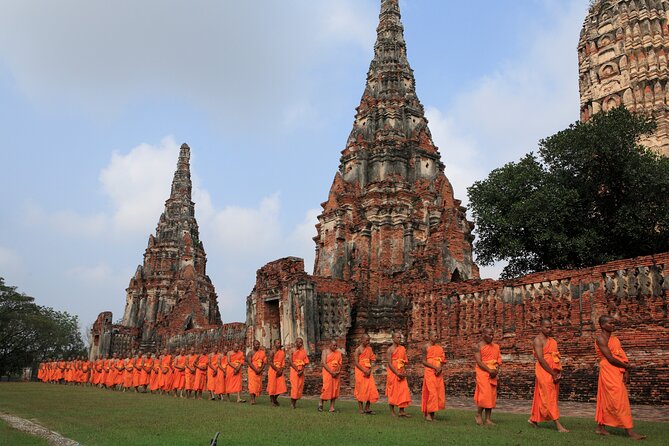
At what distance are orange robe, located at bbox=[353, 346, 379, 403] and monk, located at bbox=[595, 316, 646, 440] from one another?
15.5 feet

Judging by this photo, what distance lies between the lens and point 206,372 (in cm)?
1898

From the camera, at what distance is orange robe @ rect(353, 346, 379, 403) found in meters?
12.0

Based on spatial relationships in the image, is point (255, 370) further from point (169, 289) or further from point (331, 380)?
point (169, 289)

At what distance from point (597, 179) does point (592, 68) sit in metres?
16.0

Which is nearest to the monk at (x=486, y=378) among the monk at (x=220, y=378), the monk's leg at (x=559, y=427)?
the monk's leg at (x=559, y=427)

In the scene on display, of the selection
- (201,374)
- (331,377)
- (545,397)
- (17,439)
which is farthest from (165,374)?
(545,397)

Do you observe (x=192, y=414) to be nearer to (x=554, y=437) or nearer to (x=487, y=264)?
(x=554, y=437)

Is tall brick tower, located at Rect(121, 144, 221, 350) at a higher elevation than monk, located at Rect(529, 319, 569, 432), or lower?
higher

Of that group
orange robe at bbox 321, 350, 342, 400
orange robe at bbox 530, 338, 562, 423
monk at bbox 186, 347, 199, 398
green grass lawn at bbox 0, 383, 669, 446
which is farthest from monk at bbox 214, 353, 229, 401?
orange robe at bbox 530, 338, 562, 423

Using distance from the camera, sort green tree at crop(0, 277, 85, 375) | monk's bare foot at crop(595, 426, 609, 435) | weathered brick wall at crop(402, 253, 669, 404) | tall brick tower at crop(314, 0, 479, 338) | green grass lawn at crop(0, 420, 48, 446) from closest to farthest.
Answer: green grass lawn at crop(0, 420, 48, 446) < monk's bare foot at crop(595, 426, 609, 435) < weathered brick wall at crop(402, 253, 669, 404) < tall brick tower at crop(314, 0, 479, 338) < green tree at crop(0, 277, 85, 375)

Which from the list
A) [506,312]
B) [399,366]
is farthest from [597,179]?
[399,366]

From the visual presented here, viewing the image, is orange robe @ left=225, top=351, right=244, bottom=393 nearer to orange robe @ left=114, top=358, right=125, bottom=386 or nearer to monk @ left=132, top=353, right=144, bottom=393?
monk @ left=132, top=353, right=144, bottom=393

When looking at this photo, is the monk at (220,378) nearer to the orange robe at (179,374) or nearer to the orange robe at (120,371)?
the orange robe at (179,374)

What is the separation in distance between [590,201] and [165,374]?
57.5 feet
